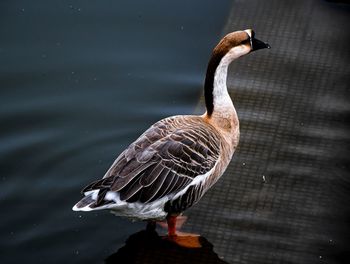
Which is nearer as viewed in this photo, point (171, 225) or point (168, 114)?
point (171, 225)

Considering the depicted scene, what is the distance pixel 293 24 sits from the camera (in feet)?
24.9

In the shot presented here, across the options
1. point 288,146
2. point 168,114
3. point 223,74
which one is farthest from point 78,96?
point 288,146

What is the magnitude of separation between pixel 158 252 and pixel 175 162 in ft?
2.18

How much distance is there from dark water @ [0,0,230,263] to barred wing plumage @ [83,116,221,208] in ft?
1.98

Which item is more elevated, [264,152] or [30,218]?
[264,152]

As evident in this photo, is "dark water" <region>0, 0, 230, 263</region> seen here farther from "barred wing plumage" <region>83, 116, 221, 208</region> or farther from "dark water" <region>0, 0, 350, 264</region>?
"barred wing plumage" <region>83, 116, 221, 208</region>

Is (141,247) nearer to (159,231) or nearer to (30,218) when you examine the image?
(159,231)

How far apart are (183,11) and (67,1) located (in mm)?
1158

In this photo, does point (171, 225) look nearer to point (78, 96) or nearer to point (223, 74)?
point (223, 74)

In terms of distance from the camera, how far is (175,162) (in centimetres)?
524

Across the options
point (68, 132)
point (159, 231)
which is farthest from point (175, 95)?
point (159, 231)

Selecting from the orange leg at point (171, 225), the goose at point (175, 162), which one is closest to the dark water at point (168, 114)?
the orange leg at point (171, 225)

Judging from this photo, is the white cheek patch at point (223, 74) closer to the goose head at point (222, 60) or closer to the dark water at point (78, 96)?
the goose head at point (222, 60)

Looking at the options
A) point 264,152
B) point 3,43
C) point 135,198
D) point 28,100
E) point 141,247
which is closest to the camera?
point 135,198
